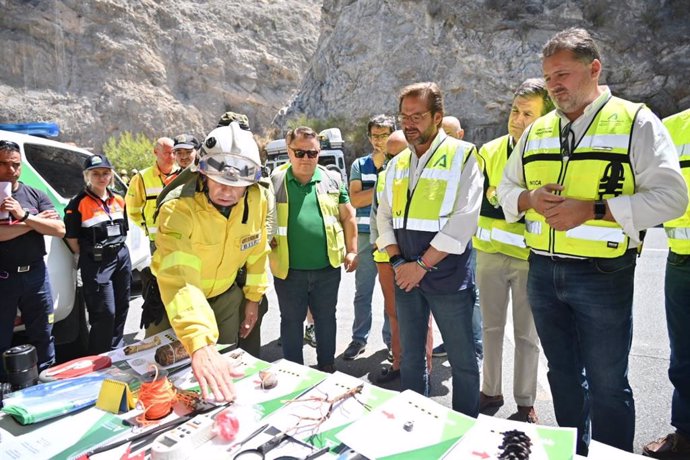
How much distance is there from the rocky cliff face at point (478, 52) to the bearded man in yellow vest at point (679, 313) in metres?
23.3

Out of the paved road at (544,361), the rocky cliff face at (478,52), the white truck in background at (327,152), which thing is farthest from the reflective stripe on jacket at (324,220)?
the rocky cliff face at (478,52)

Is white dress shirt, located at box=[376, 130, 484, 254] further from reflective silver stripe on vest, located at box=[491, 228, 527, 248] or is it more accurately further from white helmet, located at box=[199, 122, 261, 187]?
white helmet, located at box=[199, 122, 261, 187]

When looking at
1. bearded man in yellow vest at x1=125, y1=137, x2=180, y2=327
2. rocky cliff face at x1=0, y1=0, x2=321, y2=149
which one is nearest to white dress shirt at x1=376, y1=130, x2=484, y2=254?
bearded man in yellow vest at x1=125, y1=137, x2=180, y2=327

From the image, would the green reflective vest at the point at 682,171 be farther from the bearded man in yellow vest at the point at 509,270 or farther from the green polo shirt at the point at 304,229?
Answer: the green polo shirt at the point at 304,229

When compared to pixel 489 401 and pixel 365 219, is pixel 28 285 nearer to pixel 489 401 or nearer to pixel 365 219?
pixel 365 219

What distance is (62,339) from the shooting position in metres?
3.95

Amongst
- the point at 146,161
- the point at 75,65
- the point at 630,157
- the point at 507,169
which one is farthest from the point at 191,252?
the point at 75,65

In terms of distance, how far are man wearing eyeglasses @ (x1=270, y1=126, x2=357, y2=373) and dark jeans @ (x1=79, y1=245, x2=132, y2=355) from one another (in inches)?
61.3

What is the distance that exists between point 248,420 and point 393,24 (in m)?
29.7

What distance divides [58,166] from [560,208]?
4.61 metres

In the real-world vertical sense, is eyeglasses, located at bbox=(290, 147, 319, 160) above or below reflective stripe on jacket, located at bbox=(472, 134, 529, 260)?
above

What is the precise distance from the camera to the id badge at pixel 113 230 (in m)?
3.80

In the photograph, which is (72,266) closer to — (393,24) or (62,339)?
(62,339)

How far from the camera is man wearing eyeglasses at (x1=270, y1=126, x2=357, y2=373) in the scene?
325 centimetres
